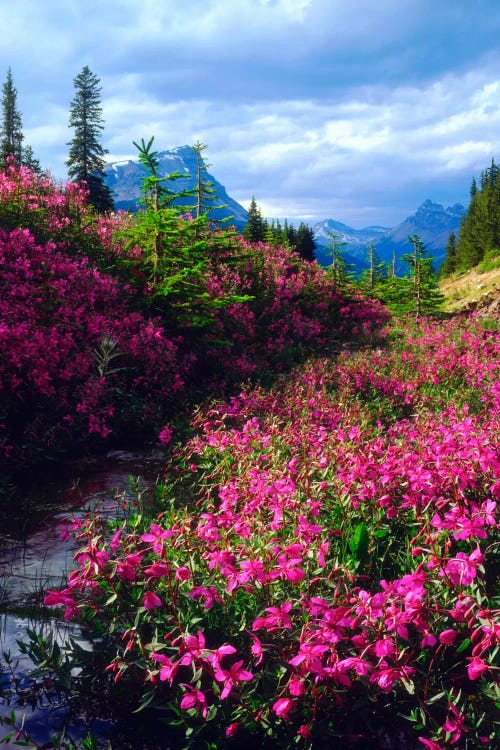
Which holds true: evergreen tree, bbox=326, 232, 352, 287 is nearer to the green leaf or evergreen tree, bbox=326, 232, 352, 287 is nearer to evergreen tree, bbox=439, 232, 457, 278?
the green leaf

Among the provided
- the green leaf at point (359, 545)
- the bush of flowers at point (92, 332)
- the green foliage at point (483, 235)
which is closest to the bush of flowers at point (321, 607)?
the green leaf at point (359, 545)

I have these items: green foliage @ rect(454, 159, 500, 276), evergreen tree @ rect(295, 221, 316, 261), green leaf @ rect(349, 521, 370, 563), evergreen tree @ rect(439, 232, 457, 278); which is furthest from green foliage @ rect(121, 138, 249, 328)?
evergreen tree @ rect(439, 232, 457, 278)

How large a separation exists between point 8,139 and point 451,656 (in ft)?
186

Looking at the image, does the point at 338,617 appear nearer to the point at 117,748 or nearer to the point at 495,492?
the point at 117,748

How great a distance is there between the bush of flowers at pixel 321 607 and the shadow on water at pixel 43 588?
0.82 feet

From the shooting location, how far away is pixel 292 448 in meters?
5.39

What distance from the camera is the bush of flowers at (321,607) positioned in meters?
2.24

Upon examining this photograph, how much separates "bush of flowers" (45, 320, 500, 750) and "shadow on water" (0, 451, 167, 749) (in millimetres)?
251

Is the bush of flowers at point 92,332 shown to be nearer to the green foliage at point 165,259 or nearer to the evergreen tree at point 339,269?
the green foliage at point 165,259

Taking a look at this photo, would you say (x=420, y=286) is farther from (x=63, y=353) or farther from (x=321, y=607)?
(x=321, y=607)

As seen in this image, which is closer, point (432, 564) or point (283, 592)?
point (432, 564)

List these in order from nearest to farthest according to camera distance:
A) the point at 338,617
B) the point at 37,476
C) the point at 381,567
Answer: the point at 338,617
the point at 381,567
the point at 37,476

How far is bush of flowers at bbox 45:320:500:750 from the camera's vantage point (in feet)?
7.34

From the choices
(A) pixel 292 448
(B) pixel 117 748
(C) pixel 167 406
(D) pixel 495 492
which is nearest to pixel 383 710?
(B) pixel 117 748
